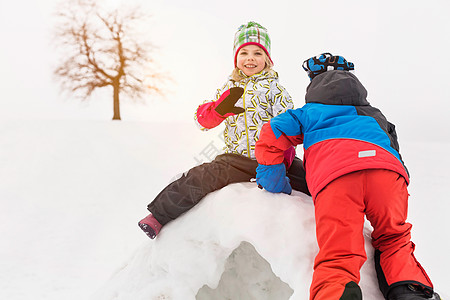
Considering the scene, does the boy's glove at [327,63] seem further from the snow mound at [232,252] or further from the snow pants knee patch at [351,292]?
the snow pants knee patch at [351,292]

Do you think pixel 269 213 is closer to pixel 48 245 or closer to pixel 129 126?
pixel 48 245

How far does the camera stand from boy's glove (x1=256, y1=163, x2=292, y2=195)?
1.99 metres

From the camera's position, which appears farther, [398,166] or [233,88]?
[233,88]

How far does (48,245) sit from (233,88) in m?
4.09

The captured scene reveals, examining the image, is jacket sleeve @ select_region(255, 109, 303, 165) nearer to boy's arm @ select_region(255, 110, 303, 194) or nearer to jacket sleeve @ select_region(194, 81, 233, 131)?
boy's arm @ select_region(255, 110, 303, 194)

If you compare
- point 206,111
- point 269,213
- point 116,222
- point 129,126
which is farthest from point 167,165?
point 269,213

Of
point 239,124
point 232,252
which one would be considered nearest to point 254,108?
point 239,124

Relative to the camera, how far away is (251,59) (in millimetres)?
2537

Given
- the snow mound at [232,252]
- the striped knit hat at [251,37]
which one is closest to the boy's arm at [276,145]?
the snow mound at [232,252]

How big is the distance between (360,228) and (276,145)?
0.60 m

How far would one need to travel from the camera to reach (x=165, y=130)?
959 cm

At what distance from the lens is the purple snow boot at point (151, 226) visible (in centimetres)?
239

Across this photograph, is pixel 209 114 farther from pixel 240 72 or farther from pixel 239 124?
pixel 240 72

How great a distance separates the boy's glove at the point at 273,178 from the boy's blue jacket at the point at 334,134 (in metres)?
0.05
